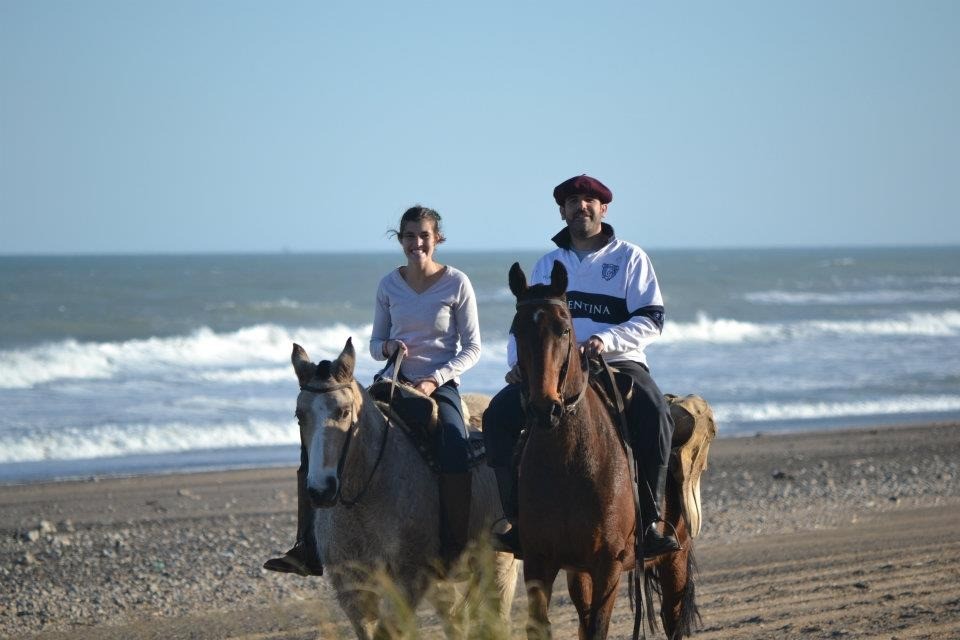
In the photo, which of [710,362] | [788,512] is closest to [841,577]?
[788,512]

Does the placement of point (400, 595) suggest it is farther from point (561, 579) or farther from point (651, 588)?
point (561, 579)

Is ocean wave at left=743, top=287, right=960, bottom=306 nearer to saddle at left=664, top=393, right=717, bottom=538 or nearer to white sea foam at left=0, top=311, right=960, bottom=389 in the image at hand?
white sea foam at left=0, top=311, right=960, bottom=389

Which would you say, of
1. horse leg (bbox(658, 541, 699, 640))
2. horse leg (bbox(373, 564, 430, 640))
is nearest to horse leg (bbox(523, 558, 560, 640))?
horse leg (bbox(373, 564, 430, 640))

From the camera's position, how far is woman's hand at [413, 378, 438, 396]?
6363 mm

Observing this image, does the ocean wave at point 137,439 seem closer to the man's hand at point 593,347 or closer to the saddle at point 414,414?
the saddle at point 414,414

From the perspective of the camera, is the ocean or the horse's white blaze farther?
the ocean

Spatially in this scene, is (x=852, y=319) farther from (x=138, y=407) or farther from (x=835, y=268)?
(x=835, y=268)

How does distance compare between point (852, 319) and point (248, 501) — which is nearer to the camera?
point (248, 501)

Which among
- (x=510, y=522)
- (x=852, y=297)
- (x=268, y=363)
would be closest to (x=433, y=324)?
(x=510, y=522)

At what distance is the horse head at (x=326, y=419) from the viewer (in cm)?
518

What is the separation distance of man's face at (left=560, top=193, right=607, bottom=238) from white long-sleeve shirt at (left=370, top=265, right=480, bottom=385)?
70cm

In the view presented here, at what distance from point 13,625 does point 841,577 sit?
563 cm

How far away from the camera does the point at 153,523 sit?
1131 cm

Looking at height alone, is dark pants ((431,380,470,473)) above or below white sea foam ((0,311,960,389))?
above
